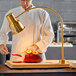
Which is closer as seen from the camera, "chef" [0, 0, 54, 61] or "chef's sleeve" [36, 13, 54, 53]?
"chef's sleeve" [36, 13, 54, 53]

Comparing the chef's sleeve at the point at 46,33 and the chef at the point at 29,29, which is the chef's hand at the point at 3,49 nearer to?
the chef at the point at 29,29

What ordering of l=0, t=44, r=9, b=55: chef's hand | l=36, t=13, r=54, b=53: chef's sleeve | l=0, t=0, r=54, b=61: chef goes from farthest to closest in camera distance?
l=0, t=0, r=54, b=61: chef, l=36, t=13, r=54, b=53: chef's sleeve, l=0, t=44, r=9, b=55: chef's hand

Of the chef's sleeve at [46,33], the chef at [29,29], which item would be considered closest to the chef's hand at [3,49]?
the chef at [29,29]

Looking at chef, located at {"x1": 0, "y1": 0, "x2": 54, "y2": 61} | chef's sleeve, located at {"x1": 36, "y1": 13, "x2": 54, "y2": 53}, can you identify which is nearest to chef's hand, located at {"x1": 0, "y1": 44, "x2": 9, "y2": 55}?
chef, located at {"x1": 0, "y1": 0, "x2": 54, "y2": 61}

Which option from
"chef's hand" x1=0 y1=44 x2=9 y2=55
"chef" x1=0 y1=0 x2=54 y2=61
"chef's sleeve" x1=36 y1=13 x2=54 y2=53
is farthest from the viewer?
"chef" x1=0 y1=0 x2=54 y2=61

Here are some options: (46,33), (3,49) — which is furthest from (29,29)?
(3,49)

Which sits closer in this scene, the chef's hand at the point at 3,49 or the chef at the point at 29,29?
the chef's hand at the point at 3,49

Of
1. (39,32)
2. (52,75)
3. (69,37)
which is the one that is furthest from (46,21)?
(69,37)

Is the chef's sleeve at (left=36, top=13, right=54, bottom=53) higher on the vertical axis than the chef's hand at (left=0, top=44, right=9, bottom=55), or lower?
higher

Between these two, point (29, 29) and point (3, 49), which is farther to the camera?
point (29, 29)

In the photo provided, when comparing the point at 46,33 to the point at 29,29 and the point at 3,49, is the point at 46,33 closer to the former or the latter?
the point at 29,29

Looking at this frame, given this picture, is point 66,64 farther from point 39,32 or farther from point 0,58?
point 0,58

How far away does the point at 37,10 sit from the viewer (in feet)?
9.56

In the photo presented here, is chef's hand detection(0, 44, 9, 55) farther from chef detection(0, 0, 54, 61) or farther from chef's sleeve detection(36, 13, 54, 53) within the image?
chef's sleeve detection(36, 13, 54, 53)
